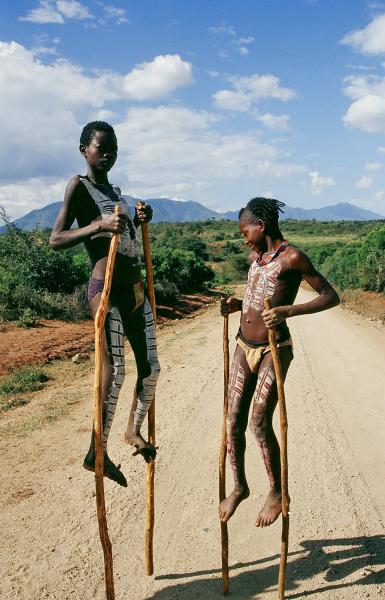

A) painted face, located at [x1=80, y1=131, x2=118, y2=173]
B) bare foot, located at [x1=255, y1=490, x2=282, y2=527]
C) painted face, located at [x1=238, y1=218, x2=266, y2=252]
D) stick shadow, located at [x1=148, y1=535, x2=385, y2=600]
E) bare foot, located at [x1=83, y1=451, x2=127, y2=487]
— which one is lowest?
stick shadow, located at [x1=148, y1=535, x2=385, y2=600]

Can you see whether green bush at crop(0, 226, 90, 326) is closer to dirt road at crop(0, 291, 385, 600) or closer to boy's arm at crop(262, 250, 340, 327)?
dirt road at crop(0, 291, 385, 600)

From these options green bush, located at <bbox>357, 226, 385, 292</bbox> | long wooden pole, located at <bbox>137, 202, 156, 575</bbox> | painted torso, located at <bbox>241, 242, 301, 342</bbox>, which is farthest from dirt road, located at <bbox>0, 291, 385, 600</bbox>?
green bush, located at <bbox>357, 226, 385, 292</bbox>

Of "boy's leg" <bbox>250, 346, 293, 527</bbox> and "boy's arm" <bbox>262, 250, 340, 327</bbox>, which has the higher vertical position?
"boy's arm" <bbox>262, 250, 340, 327</bbox>

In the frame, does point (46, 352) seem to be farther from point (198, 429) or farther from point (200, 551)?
point (200, 551)

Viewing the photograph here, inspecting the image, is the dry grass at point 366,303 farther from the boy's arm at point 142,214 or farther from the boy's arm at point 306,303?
the boy's arm at point 142,214

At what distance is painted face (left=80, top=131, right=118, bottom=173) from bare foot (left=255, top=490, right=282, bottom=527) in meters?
2.65

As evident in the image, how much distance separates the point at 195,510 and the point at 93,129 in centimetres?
340

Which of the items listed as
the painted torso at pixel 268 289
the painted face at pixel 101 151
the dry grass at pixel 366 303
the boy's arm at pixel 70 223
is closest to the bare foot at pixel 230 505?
the painted torso at pixel 268 289

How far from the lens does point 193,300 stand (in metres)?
23.4

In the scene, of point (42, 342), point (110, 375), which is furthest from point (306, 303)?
point (42, 342)

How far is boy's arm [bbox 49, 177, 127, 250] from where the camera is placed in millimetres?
3458

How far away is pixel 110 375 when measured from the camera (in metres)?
3.72

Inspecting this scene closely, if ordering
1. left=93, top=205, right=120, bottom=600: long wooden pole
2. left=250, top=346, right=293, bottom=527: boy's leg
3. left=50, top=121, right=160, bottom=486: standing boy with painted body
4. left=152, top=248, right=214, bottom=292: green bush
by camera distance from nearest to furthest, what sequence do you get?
left=93, top=205, right=120, bottom=600: long wooden pole
left=50, top=121, right=160, bottom=486: standing boy with painted body
left=250, top=346, right=293, bottom=527: boy's leg
left=152, top=248, right=214, bottom=292: green bush

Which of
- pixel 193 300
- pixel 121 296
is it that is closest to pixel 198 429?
pixel 121 296
